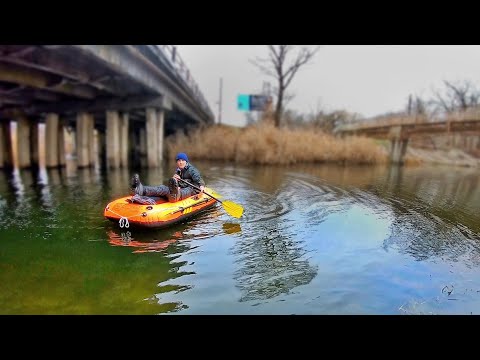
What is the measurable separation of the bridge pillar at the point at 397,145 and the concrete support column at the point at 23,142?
23050 mm

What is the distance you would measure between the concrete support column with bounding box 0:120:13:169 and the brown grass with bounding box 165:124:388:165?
921 cm

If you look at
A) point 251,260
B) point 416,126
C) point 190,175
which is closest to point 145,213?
point 190,175

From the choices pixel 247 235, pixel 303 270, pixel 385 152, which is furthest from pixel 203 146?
pixel 303 270

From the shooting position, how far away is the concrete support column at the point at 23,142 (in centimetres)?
1947

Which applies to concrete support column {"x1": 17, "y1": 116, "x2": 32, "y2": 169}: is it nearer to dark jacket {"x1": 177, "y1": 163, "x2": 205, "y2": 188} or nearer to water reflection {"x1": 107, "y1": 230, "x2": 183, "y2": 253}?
dark jacket {"x1": 177, "y1": 163, "x2": 205, "y2": 188}

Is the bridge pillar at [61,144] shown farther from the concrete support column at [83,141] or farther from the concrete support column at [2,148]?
the concrete support column at [2,148]

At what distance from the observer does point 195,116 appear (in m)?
32.5

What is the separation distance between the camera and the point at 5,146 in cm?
1962

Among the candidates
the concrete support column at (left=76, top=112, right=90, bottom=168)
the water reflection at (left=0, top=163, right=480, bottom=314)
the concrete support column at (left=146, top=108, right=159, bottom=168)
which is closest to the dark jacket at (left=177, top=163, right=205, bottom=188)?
the water reflection at (left=0, top=163, right=480, bottom=314)

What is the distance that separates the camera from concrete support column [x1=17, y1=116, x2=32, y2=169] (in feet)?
63.9

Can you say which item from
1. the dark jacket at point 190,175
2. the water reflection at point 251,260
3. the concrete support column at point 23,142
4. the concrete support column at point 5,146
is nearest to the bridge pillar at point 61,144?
the concrete support column at point 23,142
